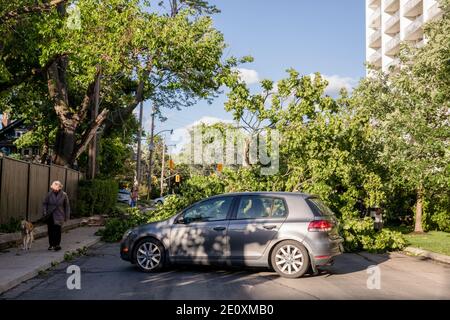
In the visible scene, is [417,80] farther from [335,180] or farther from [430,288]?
[430,288]

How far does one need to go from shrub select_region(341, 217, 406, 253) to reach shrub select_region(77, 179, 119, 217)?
14721 mm

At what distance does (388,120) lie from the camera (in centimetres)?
1973

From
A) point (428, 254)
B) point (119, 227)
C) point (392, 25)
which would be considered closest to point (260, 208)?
point (428, 254)

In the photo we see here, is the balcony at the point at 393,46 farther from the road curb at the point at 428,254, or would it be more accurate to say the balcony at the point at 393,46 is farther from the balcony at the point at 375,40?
the road curb at the point at 428,254

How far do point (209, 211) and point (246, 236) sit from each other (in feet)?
3.08

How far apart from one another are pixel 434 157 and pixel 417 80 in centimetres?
321

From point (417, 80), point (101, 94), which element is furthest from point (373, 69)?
point (101, 94)

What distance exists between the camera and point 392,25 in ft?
206

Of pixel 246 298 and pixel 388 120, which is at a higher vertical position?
pixel 388 120

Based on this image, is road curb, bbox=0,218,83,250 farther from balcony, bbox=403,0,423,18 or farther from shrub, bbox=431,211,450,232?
balcony, bbox=403,0,423,18

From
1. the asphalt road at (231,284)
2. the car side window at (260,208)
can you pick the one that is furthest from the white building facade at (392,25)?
the car side window at (260,208)

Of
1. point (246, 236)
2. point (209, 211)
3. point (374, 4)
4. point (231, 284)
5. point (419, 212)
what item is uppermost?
point (374, 4)

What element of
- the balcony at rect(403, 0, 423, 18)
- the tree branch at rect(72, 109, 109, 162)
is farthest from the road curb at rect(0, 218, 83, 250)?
the balcony at rect(403, 0, 423, 18)

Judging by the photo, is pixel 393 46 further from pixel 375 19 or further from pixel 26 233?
pixel 26 233
